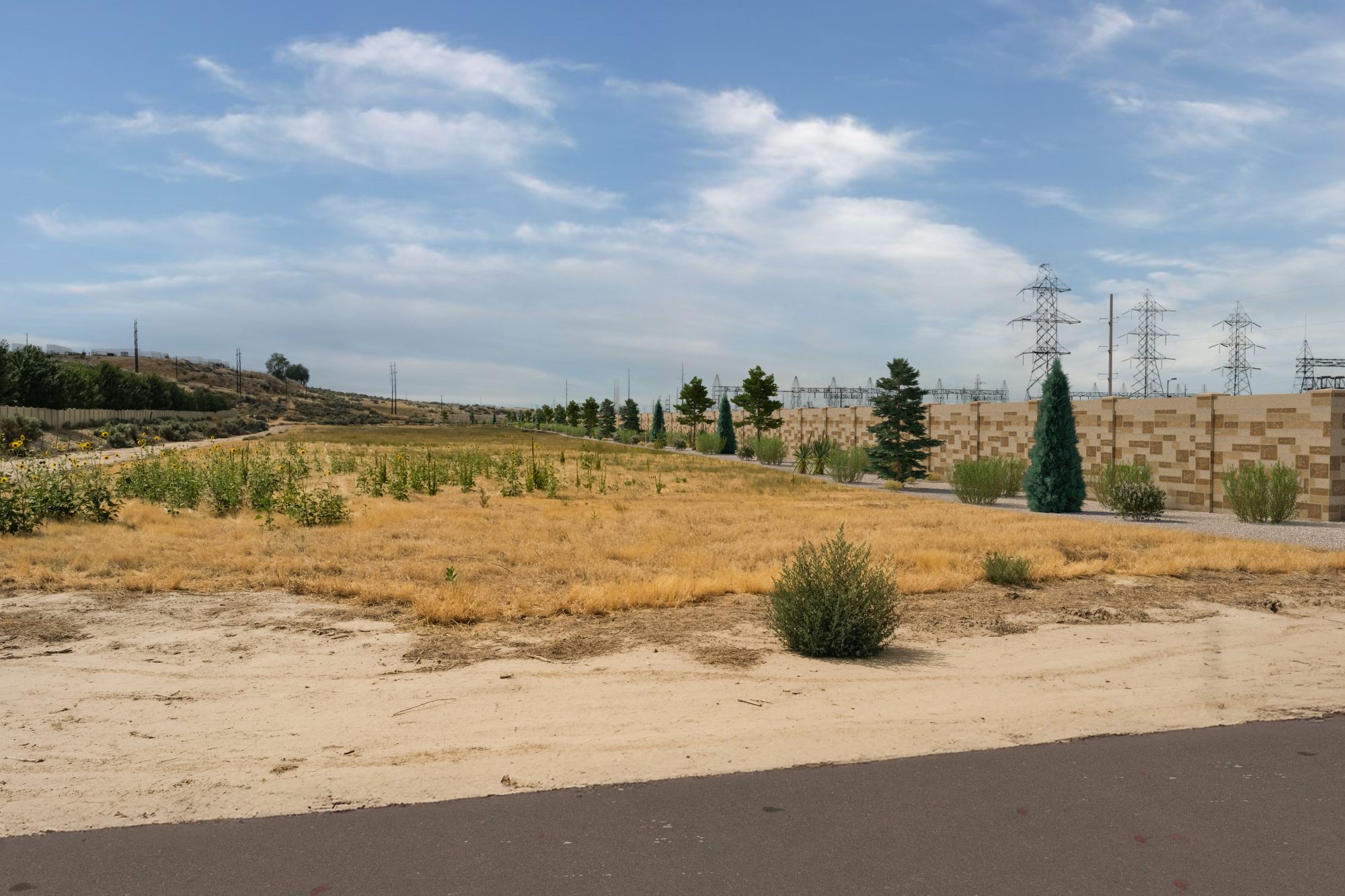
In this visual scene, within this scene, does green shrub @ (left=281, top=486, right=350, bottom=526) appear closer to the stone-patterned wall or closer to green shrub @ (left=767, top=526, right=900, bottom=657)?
green shrub @ (left=767, top=526, right=900, bottom=657)

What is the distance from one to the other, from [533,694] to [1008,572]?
6922 mm

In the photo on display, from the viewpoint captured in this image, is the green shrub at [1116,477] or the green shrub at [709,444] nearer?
the green shrub at [1116,477]

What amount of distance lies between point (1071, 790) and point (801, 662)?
112 inches

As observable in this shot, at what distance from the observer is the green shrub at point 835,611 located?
733 cm

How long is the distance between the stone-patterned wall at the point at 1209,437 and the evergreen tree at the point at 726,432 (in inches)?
1020

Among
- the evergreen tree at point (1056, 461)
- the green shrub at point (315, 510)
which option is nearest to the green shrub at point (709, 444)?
the evergreen tree at point (1056, 461)

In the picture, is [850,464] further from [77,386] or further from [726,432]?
[77,386]

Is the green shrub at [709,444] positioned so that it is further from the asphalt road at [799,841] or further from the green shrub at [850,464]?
the asphalt road at [799,841]

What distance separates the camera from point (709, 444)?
53.7 metres

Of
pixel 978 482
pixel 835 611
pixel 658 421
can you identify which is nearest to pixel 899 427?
pixel 978 482

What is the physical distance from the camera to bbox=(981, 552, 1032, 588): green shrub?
10703mm

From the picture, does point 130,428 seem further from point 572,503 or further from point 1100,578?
point 1100,578

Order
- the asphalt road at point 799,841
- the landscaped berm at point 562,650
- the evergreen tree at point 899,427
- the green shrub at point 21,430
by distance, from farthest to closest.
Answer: the green shrub at point 21,430 → the evergreen tree at point 899,427 → the landscaped berm at point 562,650 → the asphalt road at point 799,841

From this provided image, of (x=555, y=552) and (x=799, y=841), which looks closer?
(x=799, y=841)
